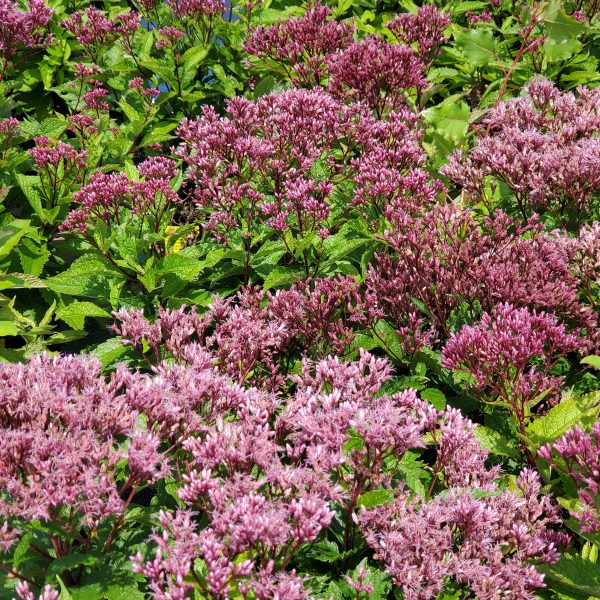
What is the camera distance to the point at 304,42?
264 inches

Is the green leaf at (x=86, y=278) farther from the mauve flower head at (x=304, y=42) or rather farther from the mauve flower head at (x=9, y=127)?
the mauve flower head at (x=304, y=42)

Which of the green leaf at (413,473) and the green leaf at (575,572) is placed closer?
the green leaf at (575,572)

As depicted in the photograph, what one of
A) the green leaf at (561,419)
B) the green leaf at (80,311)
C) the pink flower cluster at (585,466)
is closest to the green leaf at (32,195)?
the green leaf at (80,311)

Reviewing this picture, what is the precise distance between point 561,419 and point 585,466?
64cm

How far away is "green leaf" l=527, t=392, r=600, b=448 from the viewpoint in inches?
147

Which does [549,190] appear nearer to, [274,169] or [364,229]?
[364,229]

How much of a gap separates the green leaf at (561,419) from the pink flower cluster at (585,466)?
0.39m

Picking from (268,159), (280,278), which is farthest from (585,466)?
(268,159)

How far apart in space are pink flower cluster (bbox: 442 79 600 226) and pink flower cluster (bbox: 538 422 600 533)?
2.23 meters

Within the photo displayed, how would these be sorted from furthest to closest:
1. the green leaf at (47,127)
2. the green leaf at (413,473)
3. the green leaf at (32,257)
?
the green leaf at (47,127)
the green leaf at (32,257)
the green leaf at (413,473)

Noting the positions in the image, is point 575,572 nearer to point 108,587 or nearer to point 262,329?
point 108,587

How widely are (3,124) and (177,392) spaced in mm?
3868

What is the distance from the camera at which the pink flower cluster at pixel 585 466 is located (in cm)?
301

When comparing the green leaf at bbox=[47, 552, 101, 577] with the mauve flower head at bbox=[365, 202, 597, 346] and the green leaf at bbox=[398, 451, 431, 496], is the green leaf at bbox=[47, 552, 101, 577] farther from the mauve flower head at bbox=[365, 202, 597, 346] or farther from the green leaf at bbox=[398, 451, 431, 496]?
the mauve flower head at bbox=[365, 202, 597, 346]
